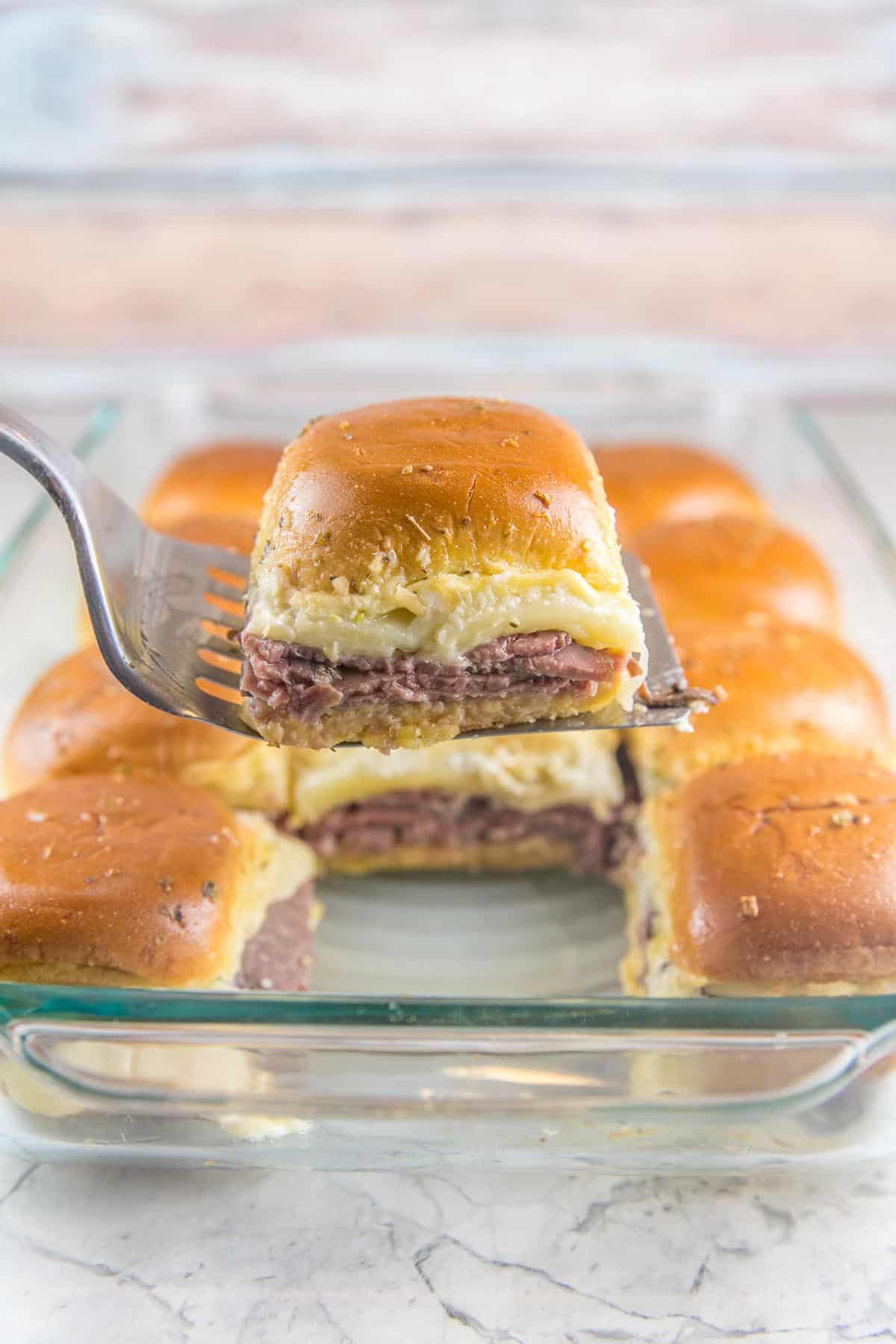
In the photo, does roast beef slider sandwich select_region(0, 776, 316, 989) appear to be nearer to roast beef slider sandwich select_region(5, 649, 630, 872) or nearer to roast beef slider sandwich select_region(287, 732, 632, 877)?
roast beef slider sandwich select_region(5, 649, 630, 872)

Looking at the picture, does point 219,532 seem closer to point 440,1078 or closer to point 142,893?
point 142,893

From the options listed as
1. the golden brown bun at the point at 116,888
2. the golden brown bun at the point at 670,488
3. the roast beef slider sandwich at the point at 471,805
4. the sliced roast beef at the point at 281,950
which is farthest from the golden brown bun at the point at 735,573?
the golden brown bun at the point at 116,888

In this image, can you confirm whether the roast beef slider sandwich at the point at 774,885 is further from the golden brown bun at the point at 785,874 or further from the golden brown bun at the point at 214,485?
the golden brown bun at the point at 214,485

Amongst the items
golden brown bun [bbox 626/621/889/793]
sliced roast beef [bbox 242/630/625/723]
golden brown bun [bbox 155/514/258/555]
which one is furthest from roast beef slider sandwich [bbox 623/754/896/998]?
golden brown bun [bbox 155/514/258/555]

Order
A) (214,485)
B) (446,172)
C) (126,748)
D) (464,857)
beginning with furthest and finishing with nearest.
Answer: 1. (446,172)
2. (214,485)
3. (464,857)
4. (126,748)

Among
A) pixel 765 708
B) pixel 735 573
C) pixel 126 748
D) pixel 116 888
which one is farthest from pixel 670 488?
pixel 116 888
